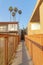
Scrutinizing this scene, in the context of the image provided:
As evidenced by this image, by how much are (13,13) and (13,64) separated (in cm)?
7727

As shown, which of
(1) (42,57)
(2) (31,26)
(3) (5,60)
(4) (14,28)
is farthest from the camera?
(4) (14,28)

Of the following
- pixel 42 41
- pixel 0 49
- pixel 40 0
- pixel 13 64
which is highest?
pixel 40 0

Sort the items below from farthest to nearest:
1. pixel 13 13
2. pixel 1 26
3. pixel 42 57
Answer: pixel 13 13
pixel 1 26
pixel 42 57

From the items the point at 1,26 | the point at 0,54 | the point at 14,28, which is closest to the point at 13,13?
the point at 14,28

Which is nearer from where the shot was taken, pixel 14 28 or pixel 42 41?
pixel 42 41

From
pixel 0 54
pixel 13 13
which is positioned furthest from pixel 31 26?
pixel 13 13

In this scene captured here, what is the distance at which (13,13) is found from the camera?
285 ft

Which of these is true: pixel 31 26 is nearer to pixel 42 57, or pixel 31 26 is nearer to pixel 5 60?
pixel 5 60

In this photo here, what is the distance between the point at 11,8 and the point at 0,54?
78418 millimetres

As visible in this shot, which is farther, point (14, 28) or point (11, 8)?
point (11, 8)

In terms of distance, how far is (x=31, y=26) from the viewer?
78.4 ft

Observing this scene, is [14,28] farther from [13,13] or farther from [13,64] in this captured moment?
[13,64]

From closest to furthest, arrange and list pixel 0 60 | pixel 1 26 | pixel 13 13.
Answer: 1. pixel 0 60
2. pixel 1 26
3. pixel 13 13

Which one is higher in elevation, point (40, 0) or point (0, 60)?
point (40, 0)
